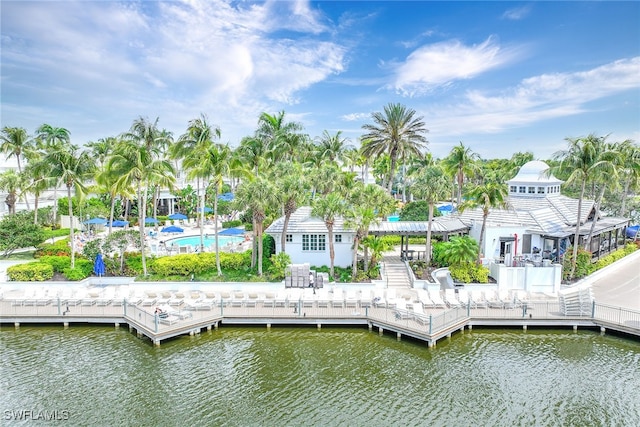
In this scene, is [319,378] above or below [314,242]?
below

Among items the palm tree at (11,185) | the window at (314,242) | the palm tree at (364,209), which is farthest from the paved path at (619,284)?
the palm tree at (11,185)

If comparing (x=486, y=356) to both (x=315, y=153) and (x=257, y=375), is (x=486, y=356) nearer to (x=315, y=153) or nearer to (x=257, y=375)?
(x=257, y=375)

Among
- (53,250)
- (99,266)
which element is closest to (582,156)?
(99,266)

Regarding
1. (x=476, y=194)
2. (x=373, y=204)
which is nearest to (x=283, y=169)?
(x=373, y=204)

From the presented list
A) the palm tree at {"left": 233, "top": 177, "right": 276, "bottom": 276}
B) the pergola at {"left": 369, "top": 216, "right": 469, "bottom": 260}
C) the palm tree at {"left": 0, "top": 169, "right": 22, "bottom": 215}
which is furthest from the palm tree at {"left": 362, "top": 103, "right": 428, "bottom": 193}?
the palm tree at {"left": 0, "top": 169, "right": 22, "bottom": 215}

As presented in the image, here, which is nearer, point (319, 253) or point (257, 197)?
point (257, 197)

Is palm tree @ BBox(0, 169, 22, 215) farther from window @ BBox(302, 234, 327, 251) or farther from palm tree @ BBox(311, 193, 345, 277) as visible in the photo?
palm tree @ BBox(311, 193, 345, 277)

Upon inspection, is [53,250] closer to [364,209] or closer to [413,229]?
[364,209]
